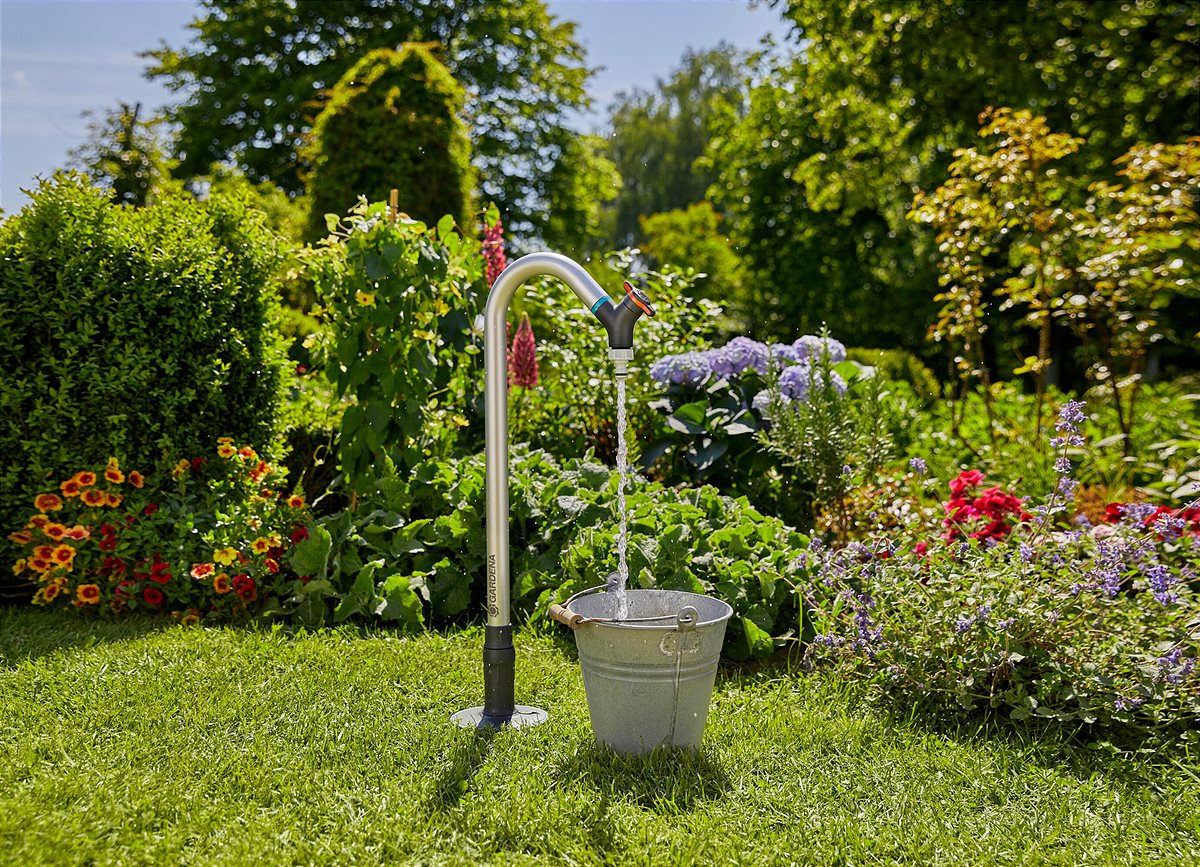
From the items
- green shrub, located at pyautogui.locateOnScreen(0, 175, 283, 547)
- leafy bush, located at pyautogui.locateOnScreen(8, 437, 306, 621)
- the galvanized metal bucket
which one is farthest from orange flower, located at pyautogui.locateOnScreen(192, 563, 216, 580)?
the galvanized metal bucket

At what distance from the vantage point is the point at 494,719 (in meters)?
2.46

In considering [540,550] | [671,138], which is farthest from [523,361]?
[671,138]

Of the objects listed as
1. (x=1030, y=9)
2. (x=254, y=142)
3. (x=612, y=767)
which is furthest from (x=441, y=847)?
(x=254, y=142)

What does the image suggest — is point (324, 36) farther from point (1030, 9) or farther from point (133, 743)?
point (133, 743)

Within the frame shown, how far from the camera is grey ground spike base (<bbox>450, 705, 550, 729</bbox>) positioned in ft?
7.95

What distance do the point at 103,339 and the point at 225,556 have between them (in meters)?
1.04

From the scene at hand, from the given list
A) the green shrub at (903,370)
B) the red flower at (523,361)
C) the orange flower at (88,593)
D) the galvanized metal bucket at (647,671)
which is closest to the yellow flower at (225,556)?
the orange flower at (88,593)

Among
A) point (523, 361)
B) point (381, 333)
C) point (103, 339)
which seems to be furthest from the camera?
point (523, 361)

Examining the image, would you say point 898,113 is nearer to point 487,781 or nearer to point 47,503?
point 47,503

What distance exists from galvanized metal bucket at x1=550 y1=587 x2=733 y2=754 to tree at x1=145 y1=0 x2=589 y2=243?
1400 cm

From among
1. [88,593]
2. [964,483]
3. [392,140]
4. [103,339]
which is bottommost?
[88,593]

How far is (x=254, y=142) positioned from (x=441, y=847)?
52.4ft

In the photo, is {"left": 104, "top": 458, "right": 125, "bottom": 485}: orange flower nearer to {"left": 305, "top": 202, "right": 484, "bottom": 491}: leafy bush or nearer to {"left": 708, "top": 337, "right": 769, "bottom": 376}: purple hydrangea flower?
{"left": 305, "top": 202, "right": 484, "bottom": 491}: leafy bush

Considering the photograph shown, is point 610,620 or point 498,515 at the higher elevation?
point 498,515
